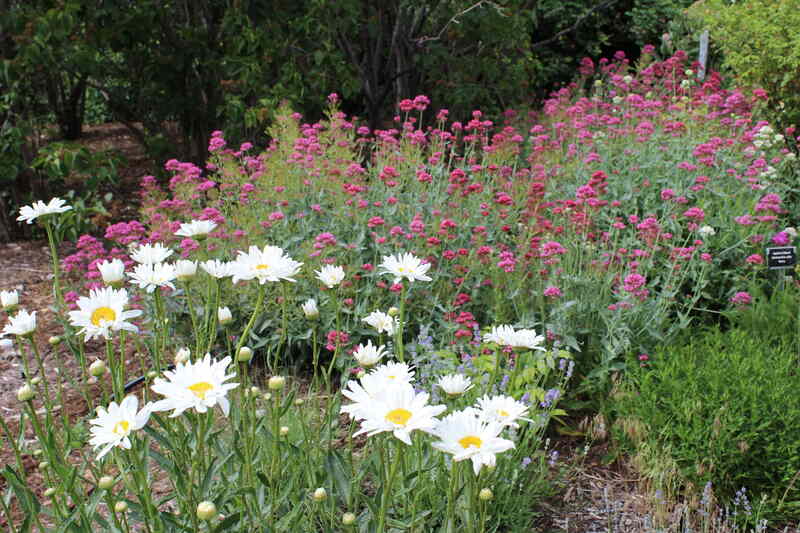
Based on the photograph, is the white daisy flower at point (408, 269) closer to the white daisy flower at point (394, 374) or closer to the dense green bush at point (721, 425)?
the white daisy flower at point (394, 374)

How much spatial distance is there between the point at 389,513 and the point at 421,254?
1740mm

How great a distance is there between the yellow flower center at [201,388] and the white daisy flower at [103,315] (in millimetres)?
303

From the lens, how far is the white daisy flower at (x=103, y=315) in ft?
5.11

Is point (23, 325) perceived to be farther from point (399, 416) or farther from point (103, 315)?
point (399, 416)

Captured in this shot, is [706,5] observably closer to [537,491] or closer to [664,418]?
[664,418]

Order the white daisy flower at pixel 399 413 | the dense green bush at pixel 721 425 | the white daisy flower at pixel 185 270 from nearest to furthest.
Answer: the white daisy flower at pixel 399 413 → the white daisy flower at pixel 185 270 → the dense green bush at pixel 721 425

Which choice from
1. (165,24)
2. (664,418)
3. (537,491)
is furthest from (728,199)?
(165,24)

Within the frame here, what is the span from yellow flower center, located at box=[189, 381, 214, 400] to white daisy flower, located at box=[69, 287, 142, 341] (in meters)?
0.30

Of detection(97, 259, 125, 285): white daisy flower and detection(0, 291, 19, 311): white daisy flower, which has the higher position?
detection(97, 259, 125, 285): white daisy flower

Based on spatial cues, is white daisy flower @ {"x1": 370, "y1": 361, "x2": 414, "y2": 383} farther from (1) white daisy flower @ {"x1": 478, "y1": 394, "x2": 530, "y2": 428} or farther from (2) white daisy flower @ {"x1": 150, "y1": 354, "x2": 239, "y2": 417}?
(2) white daisy flower @ {"x1": 150, "y1": 354, "x2": 239, "y2": 417}

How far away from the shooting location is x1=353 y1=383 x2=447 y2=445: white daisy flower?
1.24 meters

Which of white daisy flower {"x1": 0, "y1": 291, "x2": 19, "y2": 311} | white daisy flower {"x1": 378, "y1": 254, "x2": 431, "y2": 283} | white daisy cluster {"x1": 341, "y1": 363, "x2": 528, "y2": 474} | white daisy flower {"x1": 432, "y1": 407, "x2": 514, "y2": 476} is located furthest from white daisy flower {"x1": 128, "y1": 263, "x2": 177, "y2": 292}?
white daisy flower {"x1": 432, "y1": 407, "x2": 514, "y2": 476}

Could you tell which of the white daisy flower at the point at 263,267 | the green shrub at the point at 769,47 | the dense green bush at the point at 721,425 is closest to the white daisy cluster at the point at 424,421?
the white daisy flower at the point at 263,267

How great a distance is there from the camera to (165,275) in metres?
1.76
